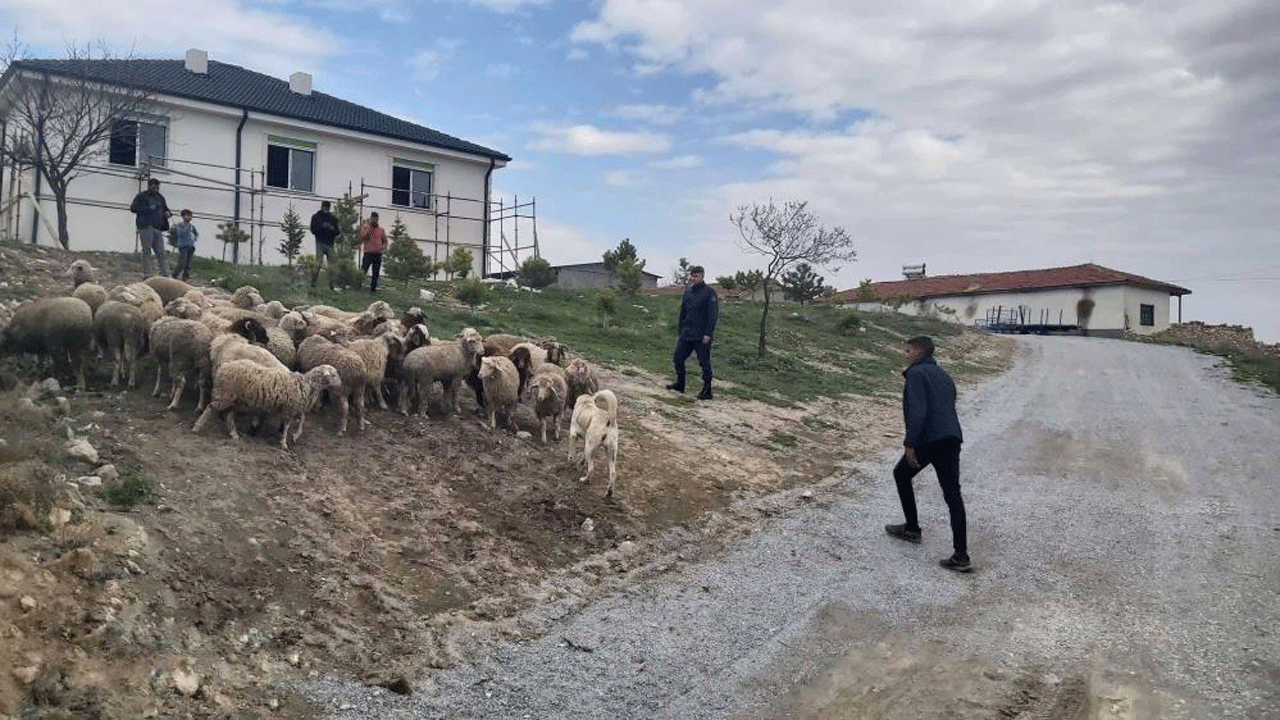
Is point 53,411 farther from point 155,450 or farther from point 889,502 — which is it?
point 889,502

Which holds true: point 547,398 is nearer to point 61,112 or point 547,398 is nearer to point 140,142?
point 61,112


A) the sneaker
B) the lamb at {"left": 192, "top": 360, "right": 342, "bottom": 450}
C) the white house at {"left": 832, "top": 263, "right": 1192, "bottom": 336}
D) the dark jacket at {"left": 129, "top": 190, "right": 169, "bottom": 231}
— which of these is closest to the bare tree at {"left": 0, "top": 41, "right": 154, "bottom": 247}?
the dark jacket at {"left": 129, "top": 190, "right": 169, "bottom": 231}

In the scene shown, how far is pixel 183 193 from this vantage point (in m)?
26.5

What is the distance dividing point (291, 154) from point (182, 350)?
20.5m

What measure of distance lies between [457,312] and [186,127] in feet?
35.5

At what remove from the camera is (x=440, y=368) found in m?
11.4

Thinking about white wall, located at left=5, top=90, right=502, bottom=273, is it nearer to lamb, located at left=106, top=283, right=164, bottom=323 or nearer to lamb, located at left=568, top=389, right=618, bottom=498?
lamb, located at left=106, top=283, right=164, bottom=323

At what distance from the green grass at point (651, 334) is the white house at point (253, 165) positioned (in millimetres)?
4754

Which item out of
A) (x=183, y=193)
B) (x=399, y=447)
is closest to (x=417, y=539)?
(x=399, y=447)

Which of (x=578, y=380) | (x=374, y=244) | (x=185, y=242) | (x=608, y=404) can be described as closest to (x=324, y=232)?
(x=374, y=244)

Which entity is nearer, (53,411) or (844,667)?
(844,667)

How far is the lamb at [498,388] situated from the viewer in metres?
11.4

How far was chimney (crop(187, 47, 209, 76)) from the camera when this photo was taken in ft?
98.2

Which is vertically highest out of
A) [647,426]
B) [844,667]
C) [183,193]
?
[183,193]
